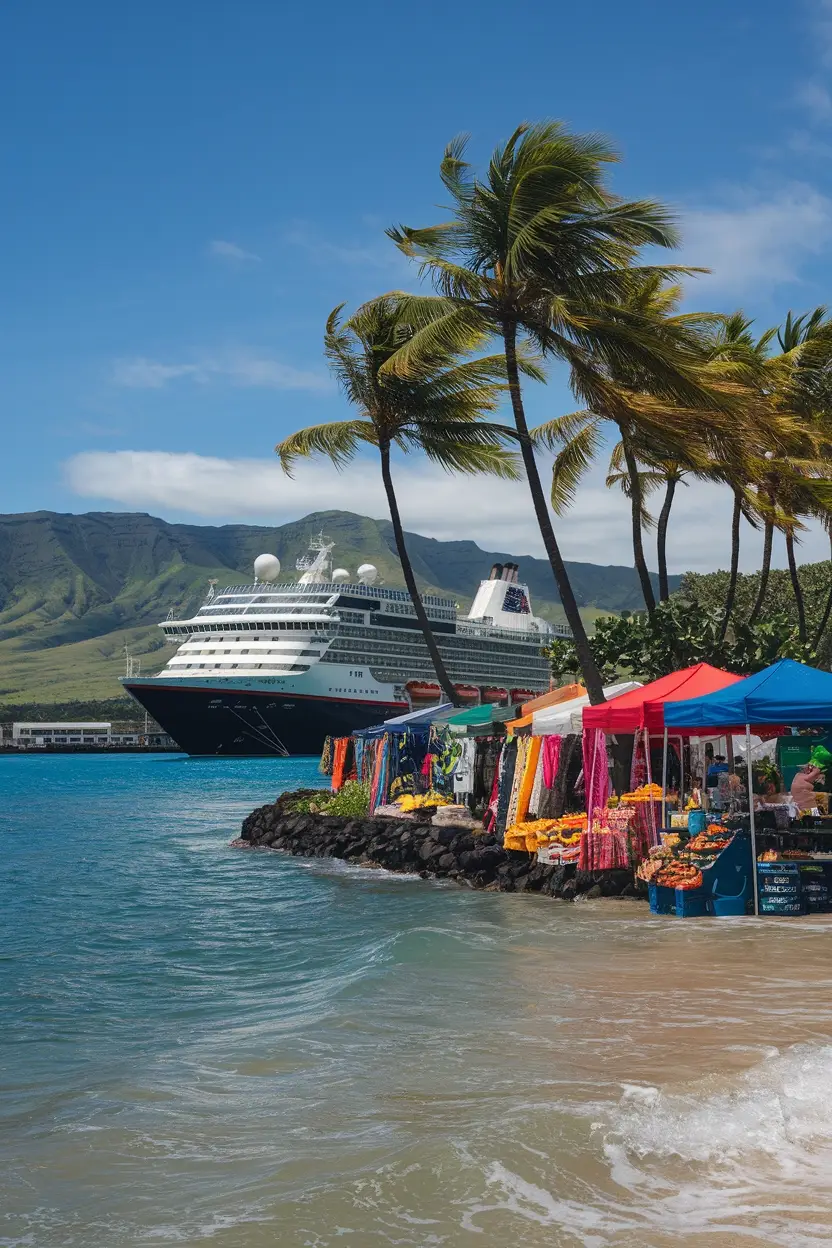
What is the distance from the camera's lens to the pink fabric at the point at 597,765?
15.1 m

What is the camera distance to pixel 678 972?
9.16m

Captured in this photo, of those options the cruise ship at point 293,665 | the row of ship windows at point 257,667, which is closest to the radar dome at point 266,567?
the cruise ship at point 293,665

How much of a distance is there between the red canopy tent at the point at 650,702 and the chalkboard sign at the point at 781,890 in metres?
2.66

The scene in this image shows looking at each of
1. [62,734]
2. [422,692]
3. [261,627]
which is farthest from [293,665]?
[62,734]

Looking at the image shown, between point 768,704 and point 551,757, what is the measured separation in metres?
5.46

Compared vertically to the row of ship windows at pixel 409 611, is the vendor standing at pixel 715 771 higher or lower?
lower

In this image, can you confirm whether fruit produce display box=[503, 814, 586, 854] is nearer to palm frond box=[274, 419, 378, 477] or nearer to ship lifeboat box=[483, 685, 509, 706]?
palm frond box=[274, 419, 378, 477]

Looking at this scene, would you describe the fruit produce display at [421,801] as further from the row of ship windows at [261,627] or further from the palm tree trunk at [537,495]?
the row of ship windows at [261,627]

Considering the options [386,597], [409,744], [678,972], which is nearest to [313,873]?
[409,744]

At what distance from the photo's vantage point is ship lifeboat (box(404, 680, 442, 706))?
267 ft

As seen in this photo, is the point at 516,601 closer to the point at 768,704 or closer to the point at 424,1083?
the point at 768,704

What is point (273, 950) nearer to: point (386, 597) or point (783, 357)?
point (783, 357)

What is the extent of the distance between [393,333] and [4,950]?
1480 cm

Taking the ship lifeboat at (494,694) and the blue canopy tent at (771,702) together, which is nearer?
the blue canopy tent at (771,702)
